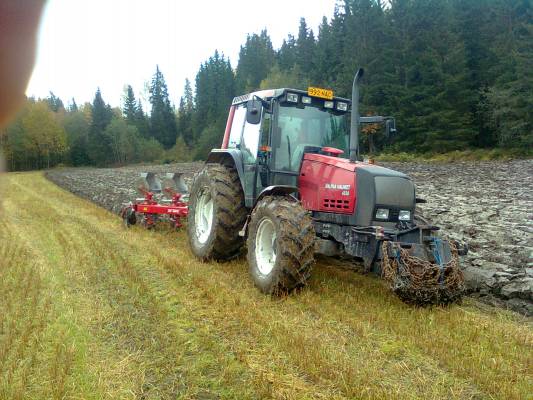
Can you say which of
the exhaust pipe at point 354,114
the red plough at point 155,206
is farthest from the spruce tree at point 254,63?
the exhaust pipe at point 354,114

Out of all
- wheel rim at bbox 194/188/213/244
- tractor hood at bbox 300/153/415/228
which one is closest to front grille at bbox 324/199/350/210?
tractor hood at bbox 300/153/415/228

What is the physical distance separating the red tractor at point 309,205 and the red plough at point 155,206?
2.29m

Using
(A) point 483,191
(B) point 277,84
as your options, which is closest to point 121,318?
(A) point 483,191

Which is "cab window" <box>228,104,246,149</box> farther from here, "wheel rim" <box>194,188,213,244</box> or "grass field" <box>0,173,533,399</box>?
"grass field" <box>0,173,533,399</box>

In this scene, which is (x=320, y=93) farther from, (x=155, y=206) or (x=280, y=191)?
(x=155, y=206)

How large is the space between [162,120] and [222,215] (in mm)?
75752

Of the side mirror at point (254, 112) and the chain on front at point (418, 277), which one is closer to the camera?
the chain on front at point (418, 277)

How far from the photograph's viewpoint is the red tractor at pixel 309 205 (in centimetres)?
523

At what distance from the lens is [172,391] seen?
3.44 m

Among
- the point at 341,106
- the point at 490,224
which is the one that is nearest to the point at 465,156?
the point at 490,224

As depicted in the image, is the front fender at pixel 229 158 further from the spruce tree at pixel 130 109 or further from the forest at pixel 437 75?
the spruce tree at pixel 130 109

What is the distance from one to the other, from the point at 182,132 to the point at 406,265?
78892 millimetres

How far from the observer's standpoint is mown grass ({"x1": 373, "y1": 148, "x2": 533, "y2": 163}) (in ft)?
103

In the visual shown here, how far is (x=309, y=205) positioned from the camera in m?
6.41
